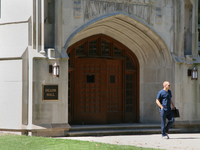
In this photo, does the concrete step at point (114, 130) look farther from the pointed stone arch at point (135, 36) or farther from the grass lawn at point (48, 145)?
the pointed stone arch at point (135, 36)

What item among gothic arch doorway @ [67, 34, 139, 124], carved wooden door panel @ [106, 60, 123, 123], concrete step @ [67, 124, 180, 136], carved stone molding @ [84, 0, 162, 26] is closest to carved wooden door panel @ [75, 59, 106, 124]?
gothic arch doorway @ [67, 34, 139, 124]

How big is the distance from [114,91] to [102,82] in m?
0.71

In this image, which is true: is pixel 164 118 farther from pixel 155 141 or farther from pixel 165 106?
pixel 155 141

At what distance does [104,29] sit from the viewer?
1488cm

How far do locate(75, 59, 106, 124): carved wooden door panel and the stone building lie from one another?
4 cm

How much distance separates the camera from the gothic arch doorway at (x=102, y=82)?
47.7ft

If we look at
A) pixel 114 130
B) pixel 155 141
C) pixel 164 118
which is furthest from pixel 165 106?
pixel 114 130

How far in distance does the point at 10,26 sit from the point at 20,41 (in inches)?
25.5

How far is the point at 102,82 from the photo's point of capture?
14.9 metres

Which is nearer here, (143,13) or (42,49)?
(42,49)

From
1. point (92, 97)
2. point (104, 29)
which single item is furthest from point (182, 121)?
point (104, 29)

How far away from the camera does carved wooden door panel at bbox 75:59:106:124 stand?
14.6 metres

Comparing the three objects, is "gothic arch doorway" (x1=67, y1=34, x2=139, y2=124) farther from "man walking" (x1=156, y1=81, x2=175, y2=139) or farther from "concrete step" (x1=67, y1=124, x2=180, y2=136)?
"man walking" (x1=156, y1=81, x2=175, y2=139)

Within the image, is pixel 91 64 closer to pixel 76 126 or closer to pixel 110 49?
pixel 110 49
